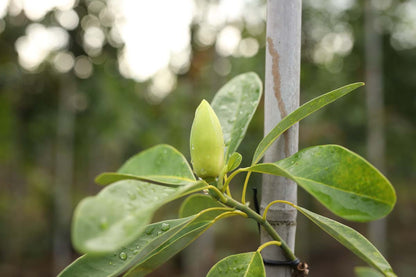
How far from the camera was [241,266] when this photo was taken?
1.68 ft

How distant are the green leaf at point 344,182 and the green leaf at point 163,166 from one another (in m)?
0.14

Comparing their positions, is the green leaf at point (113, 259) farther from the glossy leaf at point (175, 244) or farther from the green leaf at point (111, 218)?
the green leaf at point (111, 218)

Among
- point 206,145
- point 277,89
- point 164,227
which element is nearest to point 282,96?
point 277,89

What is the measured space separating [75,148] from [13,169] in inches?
58.7

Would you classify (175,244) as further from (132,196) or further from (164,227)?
(132,196)

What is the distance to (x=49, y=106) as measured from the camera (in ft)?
19.1

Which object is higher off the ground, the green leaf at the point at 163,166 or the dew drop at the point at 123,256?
the green leaf at the point at 163,166

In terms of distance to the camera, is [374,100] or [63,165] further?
[63,165]

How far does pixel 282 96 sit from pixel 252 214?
163mm

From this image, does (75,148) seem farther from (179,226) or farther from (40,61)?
(179,226)

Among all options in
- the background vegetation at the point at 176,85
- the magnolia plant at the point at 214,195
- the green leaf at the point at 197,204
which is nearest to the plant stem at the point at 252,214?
the magnolia plant at the point at 214,195

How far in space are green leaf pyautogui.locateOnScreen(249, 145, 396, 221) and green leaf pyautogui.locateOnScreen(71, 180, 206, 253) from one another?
130 mm

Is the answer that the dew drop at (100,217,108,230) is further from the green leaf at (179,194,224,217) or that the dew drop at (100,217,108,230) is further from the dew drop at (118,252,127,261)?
the green leaf at (179,194,224,217)

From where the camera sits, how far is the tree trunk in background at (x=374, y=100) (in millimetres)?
5164
